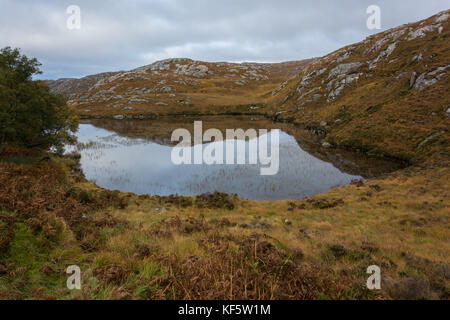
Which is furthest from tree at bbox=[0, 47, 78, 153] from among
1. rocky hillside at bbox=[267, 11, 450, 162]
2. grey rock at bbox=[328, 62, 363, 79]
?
grey rock at bbox=[328, 62, 363, 79]

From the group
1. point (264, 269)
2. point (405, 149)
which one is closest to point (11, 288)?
point (264, 269)

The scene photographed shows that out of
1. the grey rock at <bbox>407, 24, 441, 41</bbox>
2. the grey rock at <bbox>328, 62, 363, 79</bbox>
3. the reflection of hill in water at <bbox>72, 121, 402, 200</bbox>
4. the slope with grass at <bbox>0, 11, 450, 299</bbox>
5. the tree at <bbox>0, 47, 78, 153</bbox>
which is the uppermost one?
the grey rock at <bbox>407, 24, 441, 41</bbox>

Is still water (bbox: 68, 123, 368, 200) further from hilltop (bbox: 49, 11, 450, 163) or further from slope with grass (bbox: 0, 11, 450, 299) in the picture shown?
hilltop (bbox: 49, 11, 450, 163)

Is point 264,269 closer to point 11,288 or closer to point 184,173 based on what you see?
point 11,288

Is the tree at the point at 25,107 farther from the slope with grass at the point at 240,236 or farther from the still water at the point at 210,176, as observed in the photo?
the still water at the point at 210,176

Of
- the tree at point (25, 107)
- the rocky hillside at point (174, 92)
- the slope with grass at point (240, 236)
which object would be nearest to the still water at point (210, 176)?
Result: the slope with grass at point (240, 236)

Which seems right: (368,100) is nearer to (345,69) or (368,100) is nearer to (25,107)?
(345,69)

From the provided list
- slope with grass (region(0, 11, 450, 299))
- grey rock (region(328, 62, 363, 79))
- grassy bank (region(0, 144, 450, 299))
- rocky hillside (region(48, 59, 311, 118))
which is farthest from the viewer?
rocky hillside (region(48, 59, 311, 118))
